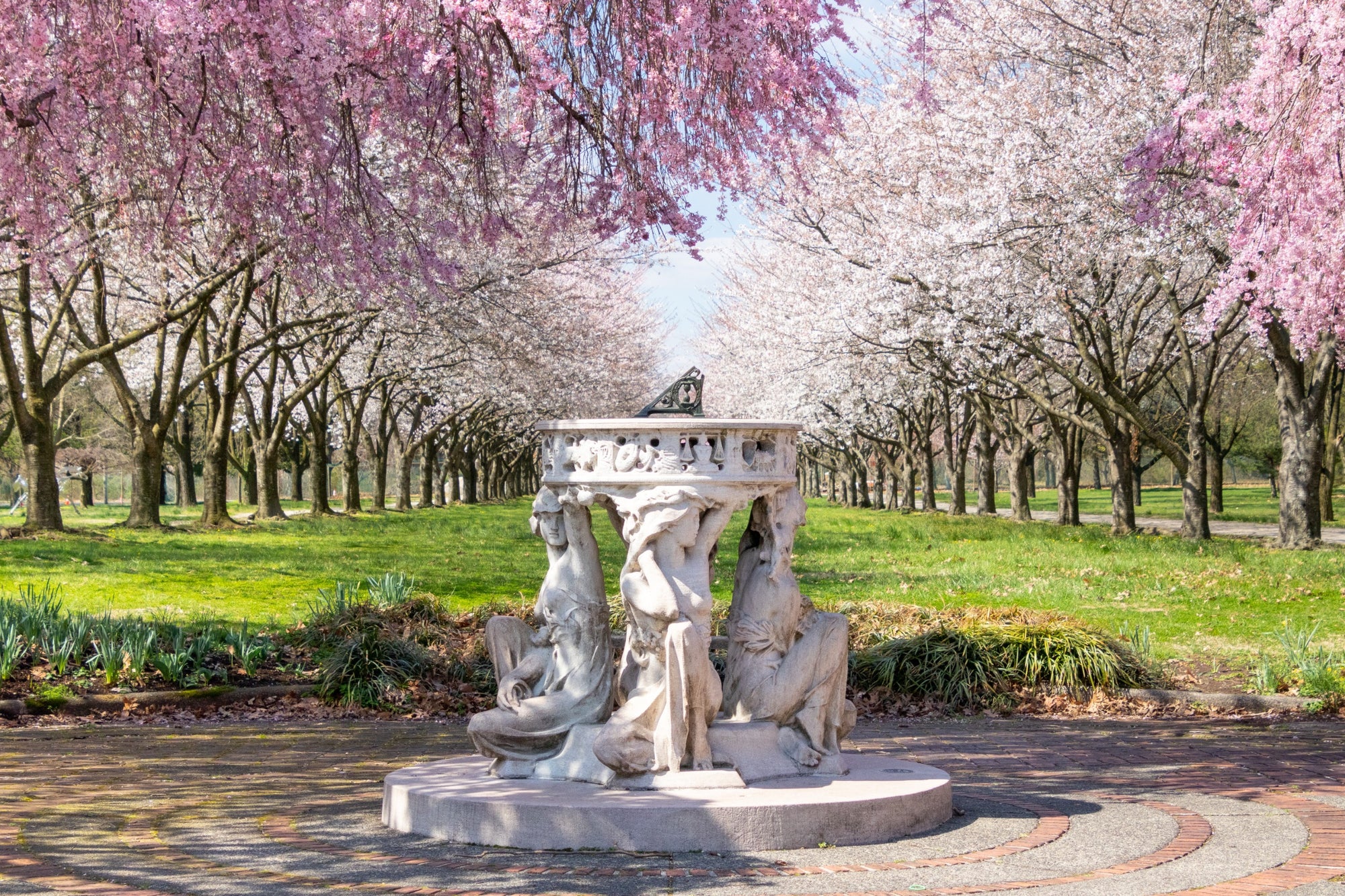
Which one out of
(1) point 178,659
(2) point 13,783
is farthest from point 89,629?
(2) point 13,783

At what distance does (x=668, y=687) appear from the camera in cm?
575

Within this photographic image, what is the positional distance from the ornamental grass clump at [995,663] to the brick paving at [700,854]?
55.1 inches

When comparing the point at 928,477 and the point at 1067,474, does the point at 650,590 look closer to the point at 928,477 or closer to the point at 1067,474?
the point at 1067,474

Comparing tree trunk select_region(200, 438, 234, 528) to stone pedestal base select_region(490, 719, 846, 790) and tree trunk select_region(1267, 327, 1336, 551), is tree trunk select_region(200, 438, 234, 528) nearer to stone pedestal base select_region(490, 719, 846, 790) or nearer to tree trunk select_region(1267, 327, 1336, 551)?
tree trunk select_region(1267, 327, 1336, 551)

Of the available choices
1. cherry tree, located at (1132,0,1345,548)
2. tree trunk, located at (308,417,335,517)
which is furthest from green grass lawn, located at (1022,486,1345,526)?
tree trunk, located at (308,417,335,517)

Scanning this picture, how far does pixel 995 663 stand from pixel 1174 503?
5009cm

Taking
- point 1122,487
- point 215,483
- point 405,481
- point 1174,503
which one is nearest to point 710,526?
point 1122,487

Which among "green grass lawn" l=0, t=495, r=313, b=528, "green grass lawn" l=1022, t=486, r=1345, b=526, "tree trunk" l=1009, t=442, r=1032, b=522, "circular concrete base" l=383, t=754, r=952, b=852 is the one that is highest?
"tree trunk" l=1009, t=442, r=1032, b=522

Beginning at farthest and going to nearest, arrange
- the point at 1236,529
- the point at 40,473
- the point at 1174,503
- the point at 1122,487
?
the point at 1174,503 → the point at 1236,529 → the point at 1122,487 → the point at 40,473

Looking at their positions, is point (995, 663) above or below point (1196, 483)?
below

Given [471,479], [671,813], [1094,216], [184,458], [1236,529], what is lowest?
[1236,529]

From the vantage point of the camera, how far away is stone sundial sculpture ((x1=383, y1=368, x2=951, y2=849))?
17.5ft

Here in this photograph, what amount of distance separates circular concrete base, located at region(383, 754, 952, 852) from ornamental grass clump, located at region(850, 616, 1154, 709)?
4.42 meters

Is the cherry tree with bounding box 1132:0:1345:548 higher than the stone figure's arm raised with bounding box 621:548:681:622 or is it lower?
higher
